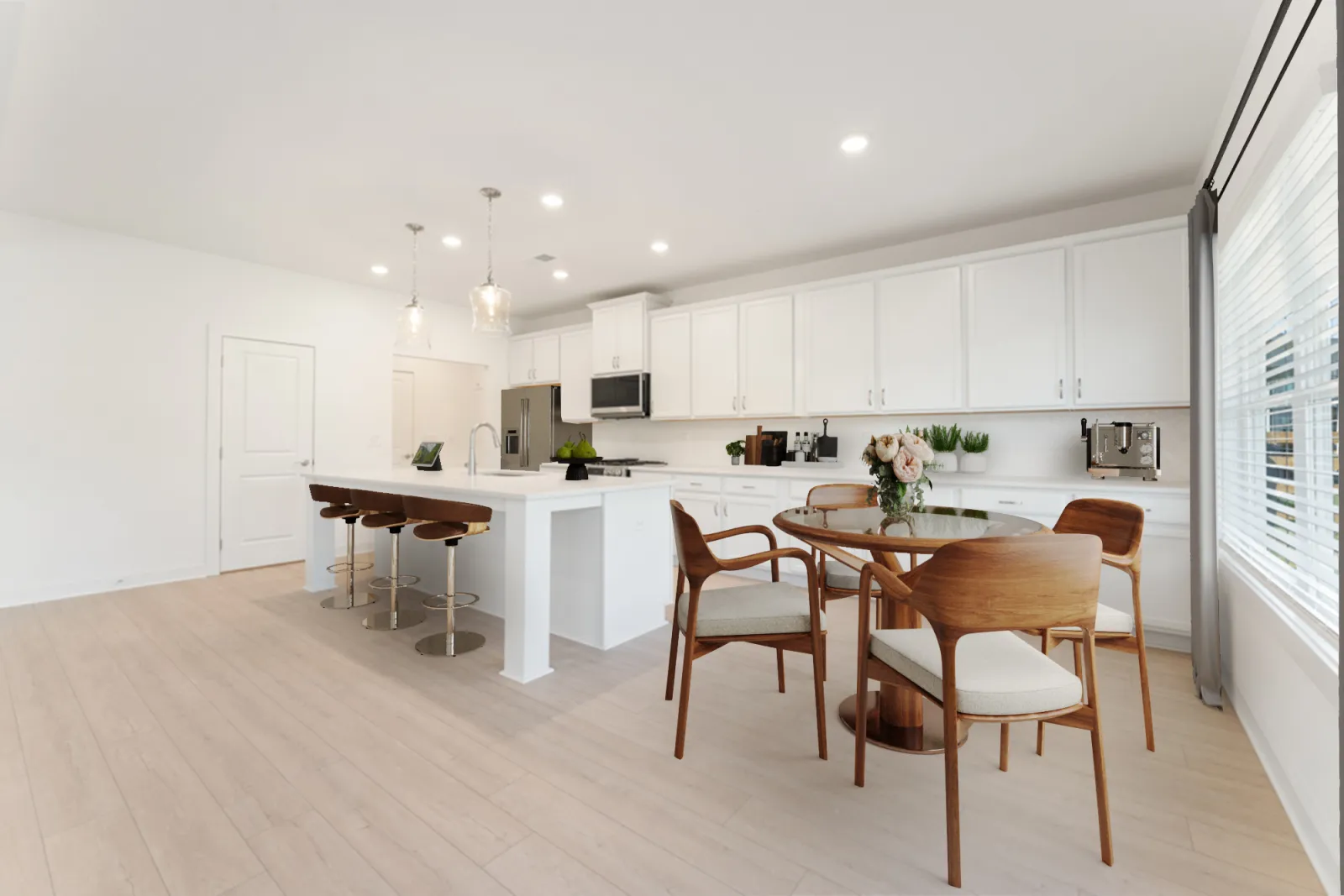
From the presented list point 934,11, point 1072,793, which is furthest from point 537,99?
point 1072,793

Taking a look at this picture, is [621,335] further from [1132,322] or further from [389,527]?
[1132,322]

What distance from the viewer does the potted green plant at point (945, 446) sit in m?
4.12

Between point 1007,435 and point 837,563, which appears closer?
point 837,563

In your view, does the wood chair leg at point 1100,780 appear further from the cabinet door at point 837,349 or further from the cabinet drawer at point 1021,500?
the cabinet door at point 837,349

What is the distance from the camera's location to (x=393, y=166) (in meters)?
3.20

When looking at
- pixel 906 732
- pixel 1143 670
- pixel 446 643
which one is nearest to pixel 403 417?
pixel 446 643

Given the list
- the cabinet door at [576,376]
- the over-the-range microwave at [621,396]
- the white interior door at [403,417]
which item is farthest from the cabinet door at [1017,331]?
the white interior door at [403,417]

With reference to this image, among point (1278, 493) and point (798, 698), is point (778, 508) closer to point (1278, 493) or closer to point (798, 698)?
point (798, 698)

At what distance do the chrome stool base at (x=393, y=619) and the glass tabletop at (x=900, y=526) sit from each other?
2456mm

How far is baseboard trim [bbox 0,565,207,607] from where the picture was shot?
3.88 m

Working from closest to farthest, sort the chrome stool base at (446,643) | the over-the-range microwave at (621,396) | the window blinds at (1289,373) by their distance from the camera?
the window blinds at (1289,373)
the chrome stool base at (446,643)
the over-the-range microwave at (621,396)

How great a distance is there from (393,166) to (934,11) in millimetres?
2754

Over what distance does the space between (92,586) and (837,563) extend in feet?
17.1

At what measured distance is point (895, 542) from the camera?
1.75 m
